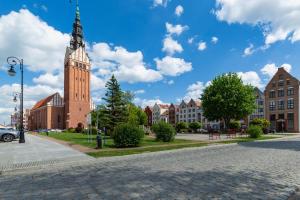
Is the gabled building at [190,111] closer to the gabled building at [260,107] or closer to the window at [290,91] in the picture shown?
the gabled building at [260,107]

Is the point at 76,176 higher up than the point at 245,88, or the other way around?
the point at 245,88

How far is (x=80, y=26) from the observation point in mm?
Answer: 86812

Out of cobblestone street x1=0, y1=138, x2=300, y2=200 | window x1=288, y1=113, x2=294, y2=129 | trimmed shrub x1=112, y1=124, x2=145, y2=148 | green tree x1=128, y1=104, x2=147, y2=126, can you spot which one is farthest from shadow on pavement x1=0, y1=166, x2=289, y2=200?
window x1=288, y1=113, x2=294, y2=129

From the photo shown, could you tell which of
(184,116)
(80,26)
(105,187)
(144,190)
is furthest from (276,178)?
(184,116)

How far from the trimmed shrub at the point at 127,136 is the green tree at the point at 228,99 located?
93.5 feet

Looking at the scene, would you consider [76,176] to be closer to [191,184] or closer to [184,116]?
[191,184]

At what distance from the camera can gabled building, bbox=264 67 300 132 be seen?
59.4 m

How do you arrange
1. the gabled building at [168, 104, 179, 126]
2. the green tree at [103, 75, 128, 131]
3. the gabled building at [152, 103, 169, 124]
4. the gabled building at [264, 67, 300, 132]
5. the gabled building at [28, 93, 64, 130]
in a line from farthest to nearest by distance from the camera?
the gabled building at [152, 103, 169, 124]
the gabled building at [168, 104, 179, 126]
the gabled building at [28, 93, 64, 130]
the gabled building at [264, 67, 300, 132]
the green tree at [103, 75, 128, 131]

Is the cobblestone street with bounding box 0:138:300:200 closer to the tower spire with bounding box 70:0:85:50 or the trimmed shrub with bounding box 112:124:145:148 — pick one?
the trimmed shrub with bounding box 112:124:145:148

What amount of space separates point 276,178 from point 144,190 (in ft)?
14.3

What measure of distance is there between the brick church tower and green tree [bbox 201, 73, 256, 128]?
4878 centimetres

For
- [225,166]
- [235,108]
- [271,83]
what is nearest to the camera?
[225,166]

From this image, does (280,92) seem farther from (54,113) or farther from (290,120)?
(54,113)

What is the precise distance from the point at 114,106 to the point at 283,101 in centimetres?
4924
